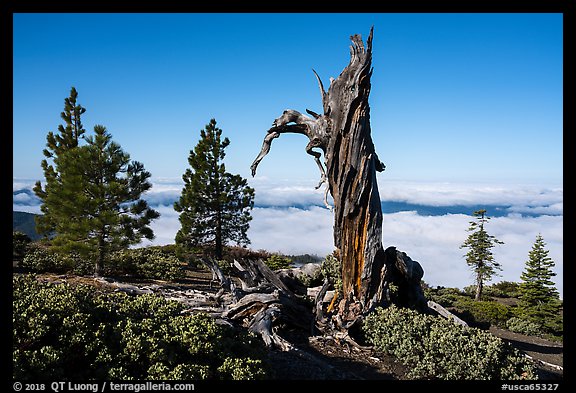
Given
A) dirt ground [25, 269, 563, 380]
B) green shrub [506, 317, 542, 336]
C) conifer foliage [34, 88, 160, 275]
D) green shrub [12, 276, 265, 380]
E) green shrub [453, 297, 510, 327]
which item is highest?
conifer foliage [34, 88, 160, 275]

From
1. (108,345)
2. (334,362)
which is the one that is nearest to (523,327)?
(334,362)

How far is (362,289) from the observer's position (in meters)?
10.7

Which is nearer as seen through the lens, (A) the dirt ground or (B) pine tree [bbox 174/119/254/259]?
(A) the dirt ground

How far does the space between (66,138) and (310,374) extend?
24398 mm

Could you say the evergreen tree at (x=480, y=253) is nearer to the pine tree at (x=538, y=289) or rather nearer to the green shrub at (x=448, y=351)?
the pine tree at (x=538, y=289)

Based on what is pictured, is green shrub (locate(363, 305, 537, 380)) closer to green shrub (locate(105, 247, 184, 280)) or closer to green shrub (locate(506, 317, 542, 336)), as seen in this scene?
green shrub (locate(506, 317, 542, 336))


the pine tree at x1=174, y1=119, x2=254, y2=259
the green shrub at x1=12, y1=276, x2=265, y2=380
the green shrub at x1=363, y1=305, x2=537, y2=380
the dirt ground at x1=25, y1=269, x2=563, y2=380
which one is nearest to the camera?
the green shrub at x1=12, y1=276, x2=265, y2=380

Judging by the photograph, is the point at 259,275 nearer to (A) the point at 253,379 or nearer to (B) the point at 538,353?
(A) the point at 253,379

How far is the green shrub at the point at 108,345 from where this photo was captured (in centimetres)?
532

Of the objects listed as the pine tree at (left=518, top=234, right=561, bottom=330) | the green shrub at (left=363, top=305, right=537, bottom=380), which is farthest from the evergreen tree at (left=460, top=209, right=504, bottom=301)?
the green shrub at (left=363, top=305, right=537, bottom=380)

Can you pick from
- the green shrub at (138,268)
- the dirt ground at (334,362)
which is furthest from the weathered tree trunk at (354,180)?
the green shrub at (138,268)

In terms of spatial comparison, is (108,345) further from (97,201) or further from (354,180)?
(97,201)

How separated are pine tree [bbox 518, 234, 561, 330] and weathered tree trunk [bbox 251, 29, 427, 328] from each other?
478 inches

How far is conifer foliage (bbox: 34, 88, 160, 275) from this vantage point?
15.5 m
